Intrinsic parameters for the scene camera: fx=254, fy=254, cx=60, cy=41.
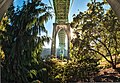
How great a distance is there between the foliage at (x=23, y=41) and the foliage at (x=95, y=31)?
475 centimetres

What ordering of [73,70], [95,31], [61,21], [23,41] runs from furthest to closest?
[61,21], [95,31], [73,70], [23,41]

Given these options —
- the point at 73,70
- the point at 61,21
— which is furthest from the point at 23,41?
the point at 61,21

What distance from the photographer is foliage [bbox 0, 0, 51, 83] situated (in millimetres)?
14297

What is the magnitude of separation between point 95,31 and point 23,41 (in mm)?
6901

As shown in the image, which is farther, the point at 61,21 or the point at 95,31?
the point at 61,21

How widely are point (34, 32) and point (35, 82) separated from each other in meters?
3.06

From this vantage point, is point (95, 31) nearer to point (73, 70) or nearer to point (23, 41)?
point (73, 70)

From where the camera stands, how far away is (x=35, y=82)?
47.1 feet

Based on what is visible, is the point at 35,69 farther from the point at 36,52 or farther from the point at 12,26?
the point at 12,26

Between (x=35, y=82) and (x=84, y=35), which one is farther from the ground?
(x=84, y=35)

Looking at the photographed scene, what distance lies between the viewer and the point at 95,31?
1956cm

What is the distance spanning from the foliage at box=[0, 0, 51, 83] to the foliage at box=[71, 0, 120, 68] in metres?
4.75

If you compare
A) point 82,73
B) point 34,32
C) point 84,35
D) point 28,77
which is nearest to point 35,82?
point 28,77

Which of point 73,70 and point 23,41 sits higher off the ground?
point 23,41
